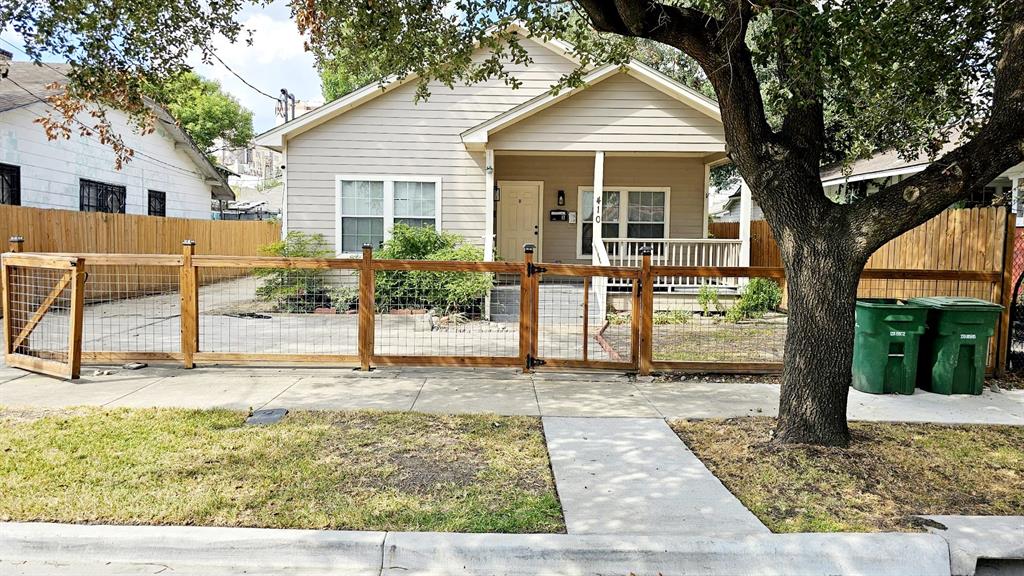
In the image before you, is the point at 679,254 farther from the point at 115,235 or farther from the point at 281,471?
the point at 115,235

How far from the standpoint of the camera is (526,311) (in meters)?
7.09

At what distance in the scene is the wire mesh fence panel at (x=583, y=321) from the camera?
874 cm

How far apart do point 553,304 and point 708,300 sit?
2.99 metres

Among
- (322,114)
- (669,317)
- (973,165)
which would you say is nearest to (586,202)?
(669,317)

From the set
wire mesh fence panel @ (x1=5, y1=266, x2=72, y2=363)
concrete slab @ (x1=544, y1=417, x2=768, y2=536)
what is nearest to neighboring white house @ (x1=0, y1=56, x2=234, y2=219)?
wire mesh fence panel @ (x1=5, y1=266, x2=72, y2=363)

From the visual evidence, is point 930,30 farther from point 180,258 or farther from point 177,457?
point 180,258

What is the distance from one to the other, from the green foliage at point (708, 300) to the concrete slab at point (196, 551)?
31.9 feet

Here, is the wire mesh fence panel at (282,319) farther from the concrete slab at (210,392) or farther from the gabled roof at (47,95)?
the gabled roof at (47,95)

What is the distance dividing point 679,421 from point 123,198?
57.3 ft

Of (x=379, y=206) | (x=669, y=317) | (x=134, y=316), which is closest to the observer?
(x=134, y=316)

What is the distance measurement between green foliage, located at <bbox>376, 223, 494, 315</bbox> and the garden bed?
6.70 meters

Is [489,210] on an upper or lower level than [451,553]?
upper

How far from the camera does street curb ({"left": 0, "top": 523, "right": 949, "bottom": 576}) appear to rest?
3.17 m

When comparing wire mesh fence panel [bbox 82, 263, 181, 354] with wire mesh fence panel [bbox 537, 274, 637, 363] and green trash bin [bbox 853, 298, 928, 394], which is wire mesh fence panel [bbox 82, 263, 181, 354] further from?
green trash bin [bbox 853, 298, 928, 394]
